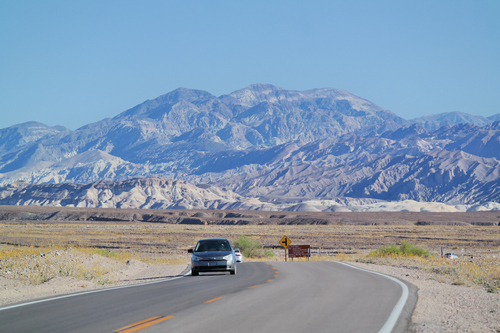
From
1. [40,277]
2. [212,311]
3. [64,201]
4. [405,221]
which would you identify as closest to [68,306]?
[212,311]

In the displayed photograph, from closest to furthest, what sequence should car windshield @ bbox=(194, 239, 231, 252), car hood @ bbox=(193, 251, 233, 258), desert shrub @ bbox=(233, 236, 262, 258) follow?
car hood @ bbox=(193, 251, 233, 258) → car windshield @ bbox=(194, 239, 231, 252) → desert shrub @ bbox=(233, 236, 262, 258)

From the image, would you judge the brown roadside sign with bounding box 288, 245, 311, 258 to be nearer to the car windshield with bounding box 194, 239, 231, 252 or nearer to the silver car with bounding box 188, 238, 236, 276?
the car windshield with bounding box 194, 239, 231, 252

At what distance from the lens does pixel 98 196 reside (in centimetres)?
18762

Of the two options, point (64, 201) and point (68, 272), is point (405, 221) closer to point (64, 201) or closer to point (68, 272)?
point (68, 272)

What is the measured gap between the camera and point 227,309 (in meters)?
10.5

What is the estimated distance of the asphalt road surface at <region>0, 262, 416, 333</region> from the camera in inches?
347

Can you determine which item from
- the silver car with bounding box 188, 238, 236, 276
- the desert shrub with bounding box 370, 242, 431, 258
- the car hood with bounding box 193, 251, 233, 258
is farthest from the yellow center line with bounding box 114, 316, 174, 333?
the desert shrub with bounding box 370, 242, 431, 258

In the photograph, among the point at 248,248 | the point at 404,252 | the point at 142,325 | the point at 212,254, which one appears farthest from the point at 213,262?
the point at 248,248

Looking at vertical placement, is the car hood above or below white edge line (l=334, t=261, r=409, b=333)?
above

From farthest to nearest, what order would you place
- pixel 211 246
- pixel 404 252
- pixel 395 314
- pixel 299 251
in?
1. pixel 299 251
2. pixel 404 252
3. pixel 211 246
4. pixel 395 314

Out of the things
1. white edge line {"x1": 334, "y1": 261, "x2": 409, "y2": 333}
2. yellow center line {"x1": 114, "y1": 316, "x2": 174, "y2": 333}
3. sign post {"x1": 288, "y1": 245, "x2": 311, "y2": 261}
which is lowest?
sign post {"x1": 288, "y1": 245, "x2": 311, "y2": 261}

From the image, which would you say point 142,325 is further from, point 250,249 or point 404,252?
point 250,249

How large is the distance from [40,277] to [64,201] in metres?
175

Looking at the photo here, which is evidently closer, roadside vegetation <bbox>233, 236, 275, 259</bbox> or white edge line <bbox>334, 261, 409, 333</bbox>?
white edge line <bbox>334, 261, 409, 333</bbox>
